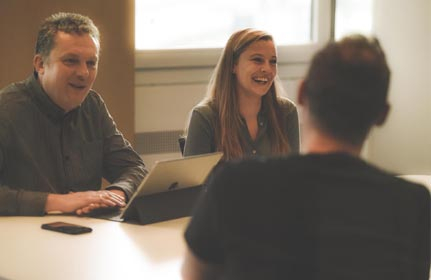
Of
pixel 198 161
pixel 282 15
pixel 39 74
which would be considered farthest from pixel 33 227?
pixel 282 15

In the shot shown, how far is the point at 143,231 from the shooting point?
2.32m

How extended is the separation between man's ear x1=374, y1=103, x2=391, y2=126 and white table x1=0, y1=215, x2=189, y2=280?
2.61ft

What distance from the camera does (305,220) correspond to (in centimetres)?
113

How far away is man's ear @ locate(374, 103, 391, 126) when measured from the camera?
1.23 metres

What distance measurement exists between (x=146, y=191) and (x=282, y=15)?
3.22 metres

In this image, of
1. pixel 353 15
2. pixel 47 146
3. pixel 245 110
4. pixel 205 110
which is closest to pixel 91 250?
pixel 47 146

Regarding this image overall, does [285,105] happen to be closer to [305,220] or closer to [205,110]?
[205,110]

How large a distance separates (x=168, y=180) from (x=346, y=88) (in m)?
1.32

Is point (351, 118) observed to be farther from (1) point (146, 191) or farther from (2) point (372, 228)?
(1) point (146, 191)

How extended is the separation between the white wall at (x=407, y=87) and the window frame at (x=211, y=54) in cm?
39

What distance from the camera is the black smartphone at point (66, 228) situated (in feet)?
7.43

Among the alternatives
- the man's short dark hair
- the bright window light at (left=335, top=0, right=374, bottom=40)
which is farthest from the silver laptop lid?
the bright window light at (left=335, top=0, right=374, bottom=40)

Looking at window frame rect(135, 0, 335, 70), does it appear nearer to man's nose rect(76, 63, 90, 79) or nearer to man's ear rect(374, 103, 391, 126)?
man's nose rect(76, 63, 90, 79)

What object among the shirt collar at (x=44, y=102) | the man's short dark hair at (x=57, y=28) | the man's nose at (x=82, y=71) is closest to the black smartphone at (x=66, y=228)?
the shirt collar at (x=44, y=102)
